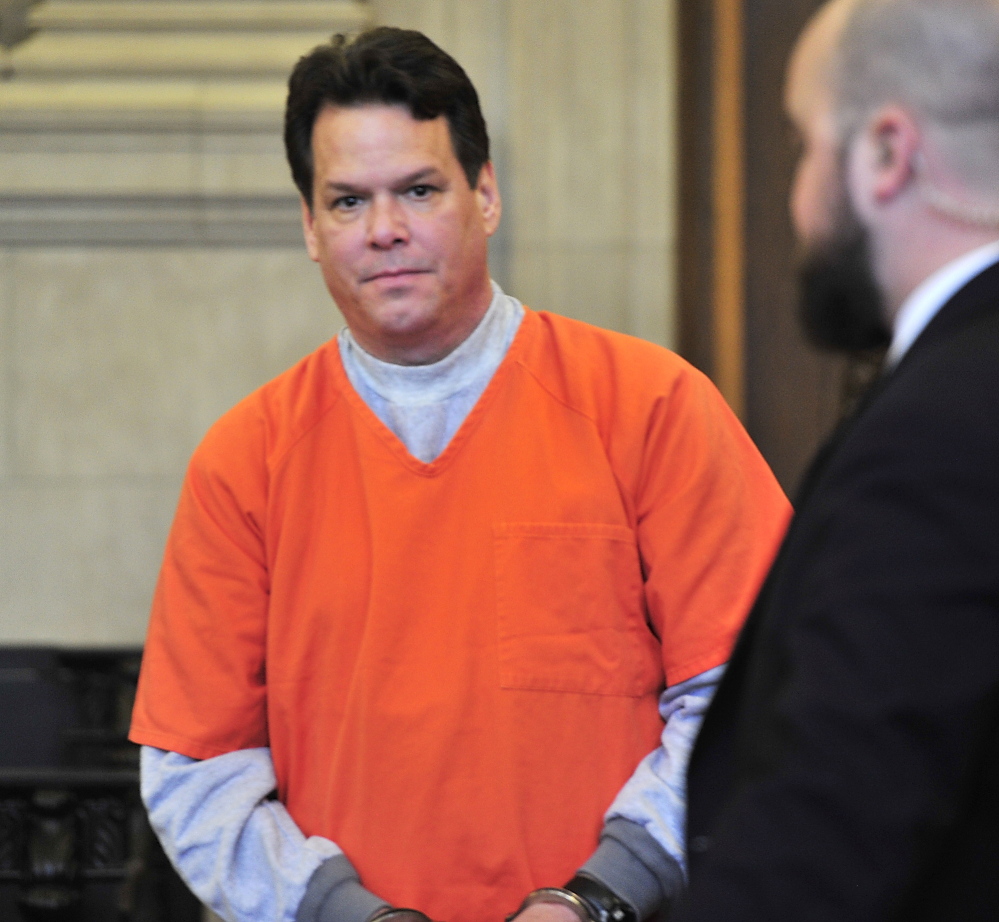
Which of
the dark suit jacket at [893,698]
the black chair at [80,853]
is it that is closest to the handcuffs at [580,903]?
the dark suit jacket at [893,698]

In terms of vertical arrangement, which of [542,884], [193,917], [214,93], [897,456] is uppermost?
[214,93]

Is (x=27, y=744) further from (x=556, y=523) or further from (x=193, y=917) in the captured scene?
(x=556, y=523)

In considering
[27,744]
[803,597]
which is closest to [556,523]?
[803,597]

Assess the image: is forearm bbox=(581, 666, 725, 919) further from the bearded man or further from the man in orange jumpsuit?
the bearded man

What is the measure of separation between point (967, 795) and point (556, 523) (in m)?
0.84

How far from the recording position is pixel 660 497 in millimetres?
1688

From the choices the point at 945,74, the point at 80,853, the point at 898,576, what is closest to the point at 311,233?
the point at 945,74

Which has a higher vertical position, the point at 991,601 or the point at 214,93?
the point at 214,93

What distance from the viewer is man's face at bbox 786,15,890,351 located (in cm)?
105

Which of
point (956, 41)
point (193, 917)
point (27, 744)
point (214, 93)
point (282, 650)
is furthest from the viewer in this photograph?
point (214, 93)

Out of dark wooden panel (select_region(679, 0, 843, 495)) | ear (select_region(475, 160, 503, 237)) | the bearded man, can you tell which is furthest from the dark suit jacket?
dark wooden panel (select_region(679, 0, 843, 495))

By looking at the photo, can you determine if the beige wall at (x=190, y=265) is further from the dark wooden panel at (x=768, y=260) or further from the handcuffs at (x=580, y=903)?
the handcuffs at (x=580, y=903)

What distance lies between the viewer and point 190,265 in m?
3.91

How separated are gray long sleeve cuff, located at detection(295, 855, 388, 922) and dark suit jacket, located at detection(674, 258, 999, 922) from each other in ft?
2.49
